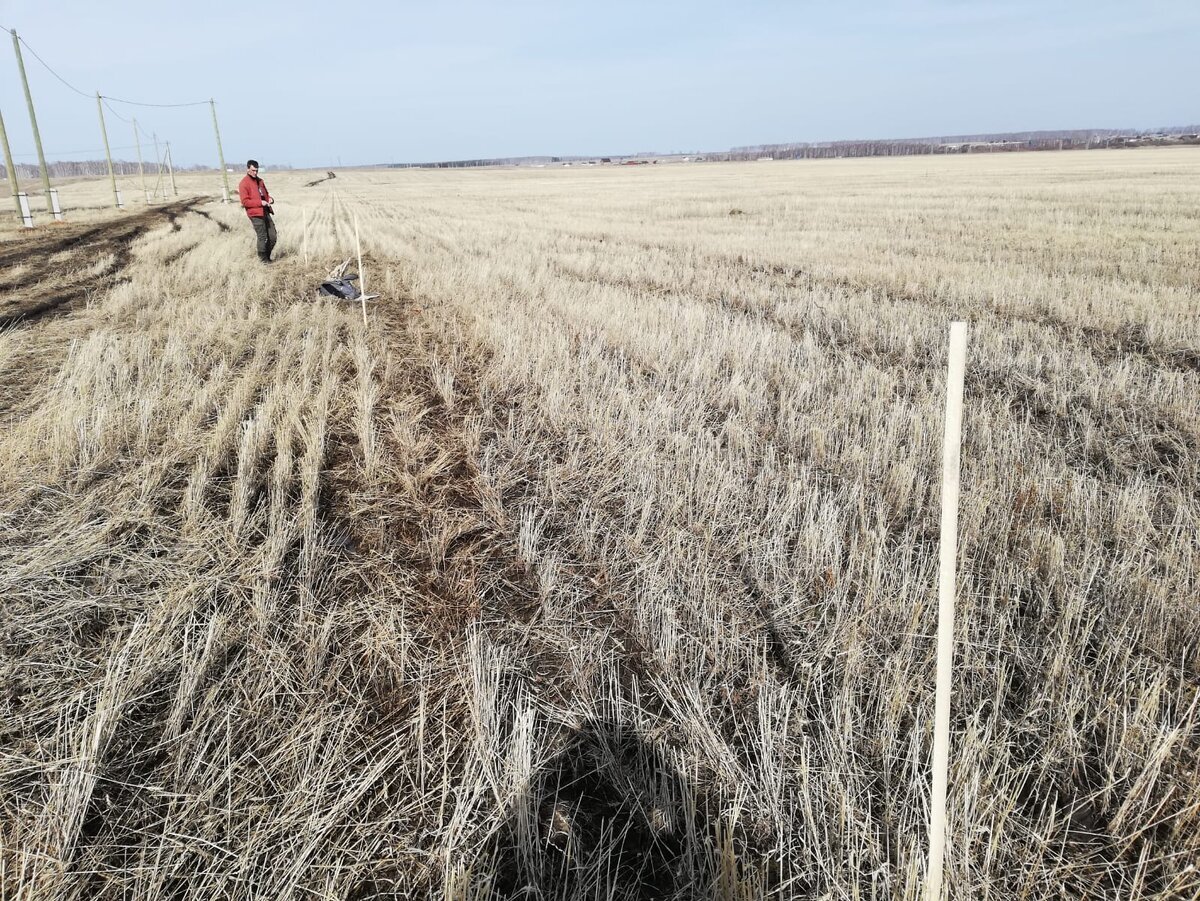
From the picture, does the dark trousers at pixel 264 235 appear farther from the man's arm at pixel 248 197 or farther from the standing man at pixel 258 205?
the man's arm at pixel 248 197

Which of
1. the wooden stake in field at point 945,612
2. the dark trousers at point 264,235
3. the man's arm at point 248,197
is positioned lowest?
the wooden stake in field at point 945,612

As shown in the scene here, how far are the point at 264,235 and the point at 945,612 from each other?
14383mm

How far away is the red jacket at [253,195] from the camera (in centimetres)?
1199

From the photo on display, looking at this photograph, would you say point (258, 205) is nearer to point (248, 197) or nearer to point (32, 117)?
point (248, 197)

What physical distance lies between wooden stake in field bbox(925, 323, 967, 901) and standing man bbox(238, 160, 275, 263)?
40.9 feet

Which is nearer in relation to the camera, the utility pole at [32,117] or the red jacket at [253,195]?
the red jacket at [253,195]

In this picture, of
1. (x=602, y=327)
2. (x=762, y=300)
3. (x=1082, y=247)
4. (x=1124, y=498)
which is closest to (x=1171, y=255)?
(x=1082, y=247)

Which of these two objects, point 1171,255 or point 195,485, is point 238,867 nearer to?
point 195,485

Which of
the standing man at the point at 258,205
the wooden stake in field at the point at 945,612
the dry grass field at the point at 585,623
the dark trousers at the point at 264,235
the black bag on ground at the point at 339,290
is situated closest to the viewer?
the wooden stake in field at the point at 945,612

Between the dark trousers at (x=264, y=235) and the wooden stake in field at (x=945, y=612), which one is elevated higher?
the dark trousers at (x=264, y=235)

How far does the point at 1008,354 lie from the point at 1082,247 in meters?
9.20

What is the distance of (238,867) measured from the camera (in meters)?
1.74

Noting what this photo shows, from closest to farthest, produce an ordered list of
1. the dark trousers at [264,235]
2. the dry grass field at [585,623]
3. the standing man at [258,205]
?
1. the dry grass field at [585,623]
2. the standing man at [258,205]
3. the dark trousers at [264,235]

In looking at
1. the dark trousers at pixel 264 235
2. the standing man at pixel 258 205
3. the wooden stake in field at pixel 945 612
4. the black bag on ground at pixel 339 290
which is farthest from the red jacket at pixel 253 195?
the wooden stake in field at pixel 945 612
